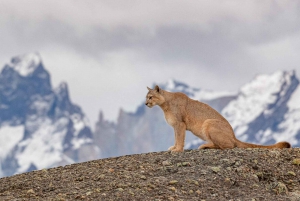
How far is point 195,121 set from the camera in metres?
22.9

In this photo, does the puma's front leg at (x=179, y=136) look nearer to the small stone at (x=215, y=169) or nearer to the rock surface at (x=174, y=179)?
the rock surface at (x=174, y=179)

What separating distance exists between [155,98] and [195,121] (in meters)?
2.10

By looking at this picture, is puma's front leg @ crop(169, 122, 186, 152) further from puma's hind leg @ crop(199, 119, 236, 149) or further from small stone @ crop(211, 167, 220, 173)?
small stone @ crop(211, 167, 220, 173)

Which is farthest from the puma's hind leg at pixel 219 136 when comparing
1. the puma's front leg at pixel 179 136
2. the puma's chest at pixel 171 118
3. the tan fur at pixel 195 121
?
the puma's chest at pixel 171 118

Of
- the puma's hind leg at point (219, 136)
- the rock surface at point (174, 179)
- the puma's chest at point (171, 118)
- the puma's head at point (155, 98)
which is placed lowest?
the rock surface at point (174, 179)

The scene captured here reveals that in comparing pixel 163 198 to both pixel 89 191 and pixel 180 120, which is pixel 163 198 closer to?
pixel 89 191

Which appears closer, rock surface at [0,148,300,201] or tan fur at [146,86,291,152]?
rock surface at [0,148,300,201]

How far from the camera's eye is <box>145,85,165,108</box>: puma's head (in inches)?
946

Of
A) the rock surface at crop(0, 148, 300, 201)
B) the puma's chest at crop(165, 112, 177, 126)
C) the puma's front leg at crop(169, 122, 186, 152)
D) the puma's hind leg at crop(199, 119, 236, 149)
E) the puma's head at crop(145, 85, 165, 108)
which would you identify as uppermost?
the puma's head at crop(145, 85, 165, 108)

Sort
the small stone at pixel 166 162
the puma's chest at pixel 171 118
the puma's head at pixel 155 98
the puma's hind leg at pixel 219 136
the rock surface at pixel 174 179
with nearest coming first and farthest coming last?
the rock surface at pixel 174 179
the small stone at pixel 166 162
the puma's hind leg at pixel 219 136
the puma's chest at pixel 171 118
the puma's head at pixel 155 98

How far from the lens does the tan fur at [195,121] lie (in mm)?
21547

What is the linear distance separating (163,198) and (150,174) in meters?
2.06

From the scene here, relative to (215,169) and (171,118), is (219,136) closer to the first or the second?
(171,118)

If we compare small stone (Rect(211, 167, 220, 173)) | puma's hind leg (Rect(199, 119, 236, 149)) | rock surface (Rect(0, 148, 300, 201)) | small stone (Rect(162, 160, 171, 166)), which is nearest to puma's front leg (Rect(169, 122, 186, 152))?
puma's hind leg (Rect(199, 119, 236, 149))
